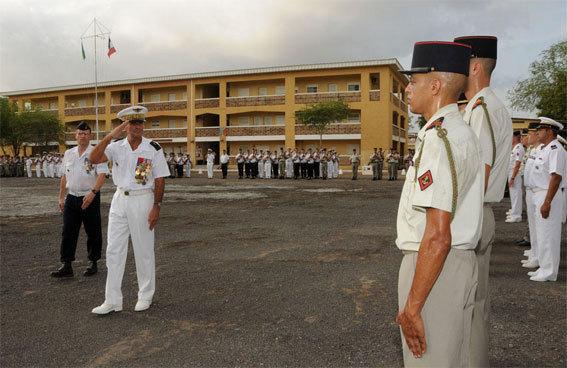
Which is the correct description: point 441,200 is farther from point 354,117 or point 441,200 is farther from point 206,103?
point 206,103

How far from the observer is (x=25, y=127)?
50438mm

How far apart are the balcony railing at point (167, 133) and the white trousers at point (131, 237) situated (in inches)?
1832

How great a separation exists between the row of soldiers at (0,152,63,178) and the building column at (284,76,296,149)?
2052 cm

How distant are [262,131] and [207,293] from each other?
137 ft

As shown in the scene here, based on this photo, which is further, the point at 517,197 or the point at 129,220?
the point at 517,197

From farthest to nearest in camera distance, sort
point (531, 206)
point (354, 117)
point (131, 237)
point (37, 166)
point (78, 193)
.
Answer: point (354, 117) → point (37, 166) → point (531, 206) → point (78, 193) → point (131, 237)

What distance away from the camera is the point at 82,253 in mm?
7535

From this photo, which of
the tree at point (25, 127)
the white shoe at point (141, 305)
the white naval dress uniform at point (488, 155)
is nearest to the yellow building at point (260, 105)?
the tree at point (25, 127)

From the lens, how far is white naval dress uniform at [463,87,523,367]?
3033 millimetres

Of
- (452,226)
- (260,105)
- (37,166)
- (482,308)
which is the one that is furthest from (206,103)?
(452,226)

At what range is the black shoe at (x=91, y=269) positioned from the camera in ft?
20.3

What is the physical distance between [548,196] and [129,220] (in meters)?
4.92

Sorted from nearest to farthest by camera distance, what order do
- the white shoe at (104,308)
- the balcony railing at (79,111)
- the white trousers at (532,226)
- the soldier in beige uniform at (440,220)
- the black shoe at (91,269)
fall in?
1. the soldier in beige uniform at (440,220)
2. the white shoe at (104,308)
3. the black shoe at (91,269)
4. the white trousers at (532,226)
5. the balcony railing at (79,111)

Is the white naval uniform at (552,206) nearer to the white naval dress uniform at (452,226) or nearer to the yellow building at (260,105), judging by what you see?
the white naval dress uniform at (452,226)
